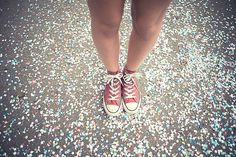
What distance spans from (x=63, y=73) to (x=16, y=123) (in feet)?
0.97

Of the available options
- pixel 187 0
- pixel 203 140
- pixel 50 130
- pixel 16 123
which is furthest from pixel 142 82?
pixel 187 0

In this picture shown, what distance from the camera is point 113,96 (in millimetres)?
879

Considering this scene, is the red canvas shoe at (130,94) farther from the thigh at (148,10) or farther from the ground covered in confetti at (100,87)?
the thigh at (148,10)

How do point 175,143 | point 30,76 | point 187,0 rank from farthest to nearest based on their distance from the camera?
point 187,0
point 30,76
point 175,143

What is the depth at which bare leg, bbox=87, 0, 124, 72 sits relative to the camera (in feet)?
1.76

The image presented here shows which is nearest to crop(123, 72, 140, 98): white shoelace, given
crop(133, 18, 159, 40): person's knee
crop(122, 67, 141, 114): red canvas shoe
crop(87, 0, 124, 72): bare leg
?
crop(122, 67, 141, 114): red canvas shoe

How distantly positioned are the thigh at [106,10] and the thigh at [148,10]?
0.05 meters

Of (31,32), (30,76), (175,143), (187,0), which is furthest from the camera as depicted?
(187,0)

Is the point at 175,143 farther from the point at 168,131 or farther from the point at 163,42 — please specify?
the point at 163,42

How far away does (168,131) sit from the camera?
0.85 m

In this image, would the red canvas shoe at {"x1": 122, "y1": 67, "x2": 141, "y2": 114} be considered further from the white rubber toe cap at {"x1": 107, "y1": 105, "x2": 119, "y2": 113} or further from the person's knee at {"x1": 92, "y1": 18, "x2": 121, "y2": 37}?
the person's knee at {"x1": 92, "y1": 18, "x2": 121, "y2": 37}

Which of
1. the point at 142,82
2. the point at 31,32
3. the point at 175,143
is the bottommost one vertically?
the point at 175,143

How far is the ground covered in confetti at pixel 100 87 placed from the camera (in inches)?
32.1

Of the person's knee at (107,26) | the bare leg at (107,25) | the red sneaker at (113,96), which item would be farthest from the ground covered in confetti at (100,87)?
the person's knee at (107,26)
